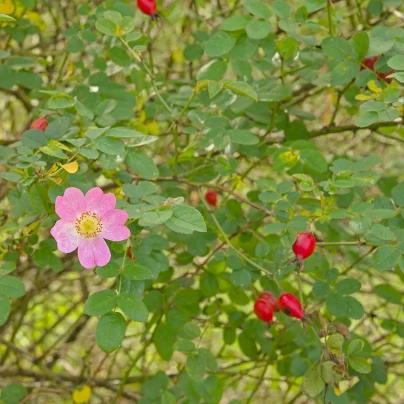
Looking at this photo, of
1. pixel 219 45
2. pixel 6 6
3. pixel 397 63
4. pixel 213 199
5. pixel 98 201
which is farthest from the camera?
pixel 213 199

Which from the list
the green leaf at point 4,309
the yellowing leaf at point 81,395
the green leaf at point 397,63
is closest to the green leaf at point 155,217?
the green leaf at point 4,309

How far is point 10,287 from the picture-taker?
129 centimetres

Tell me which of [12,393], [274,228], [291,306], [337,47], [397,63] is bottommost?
[12,393]

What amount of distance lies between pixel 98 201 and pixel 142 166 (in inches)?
9.7

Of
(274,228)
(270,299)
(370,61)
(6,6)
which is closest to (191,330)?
(270,299)

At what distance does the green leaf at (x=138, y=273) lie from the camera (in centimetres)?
120

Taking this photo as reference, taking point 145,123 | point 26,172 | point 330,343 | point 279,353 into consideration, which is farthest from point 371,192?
point 26,172

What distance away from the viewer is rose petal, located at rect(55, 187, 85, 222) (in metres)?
1.22

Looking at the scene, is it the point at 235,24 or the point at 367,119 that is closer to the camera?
the point at 367,119

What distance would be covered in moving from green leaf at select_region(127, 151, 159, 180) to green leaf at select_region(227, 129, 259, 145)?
0.22 metres

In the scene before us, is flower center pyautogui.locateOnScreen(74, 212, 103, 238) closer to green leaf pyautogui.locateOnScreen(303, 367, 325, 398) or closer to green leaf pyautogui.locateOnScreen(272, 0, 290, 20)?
green leaf pyautogui.locateOnScreen(303, 367, 325, 398)

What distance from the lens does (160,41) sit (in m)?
3.07

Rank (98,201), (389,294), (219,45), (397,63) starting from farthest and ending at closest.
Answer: (389,294) < (219,45) < (397,63) < (98,201)

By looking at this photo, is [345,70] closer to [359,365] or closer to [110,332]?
[359,365]
